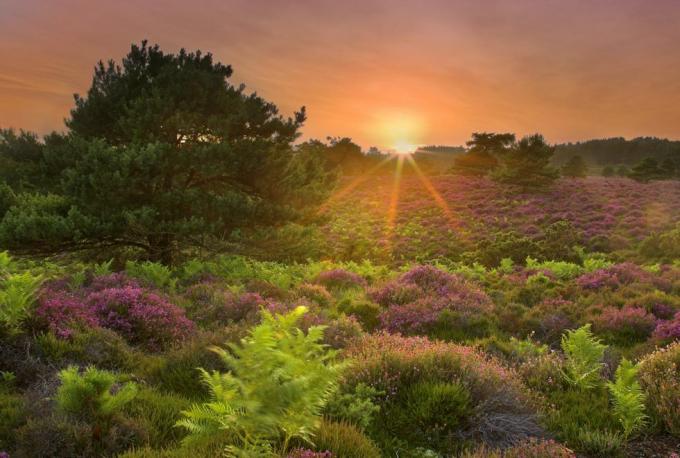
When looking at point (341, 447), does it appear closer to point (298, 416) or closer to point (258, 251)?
point (298, 416)

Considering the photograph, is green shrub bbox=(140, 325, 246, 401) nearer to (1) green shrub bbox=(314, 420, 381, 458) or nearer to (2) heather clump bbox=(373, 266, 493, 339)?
(1) green shrub bbox=(314, 420, 381, 458)

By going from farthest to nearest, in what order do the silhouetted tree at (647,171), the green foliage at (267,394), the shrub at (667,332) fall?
the silhouetted tree at (647,171), the shrub at (667,332), the green foliage at (267,394)

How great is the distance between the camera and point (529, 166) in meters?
43.6

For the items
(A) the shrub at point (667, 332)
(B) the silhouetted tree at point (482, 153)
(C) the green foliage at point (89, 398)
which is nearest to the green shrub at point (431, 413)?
(C) the green foliage at point (89, 398)

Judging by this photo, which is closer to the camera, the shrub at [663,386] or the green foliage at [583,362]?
the shrub at [663,386]

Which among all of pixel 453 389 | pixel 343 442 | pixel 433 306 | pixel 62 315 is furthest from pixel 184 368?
pixel 433 306

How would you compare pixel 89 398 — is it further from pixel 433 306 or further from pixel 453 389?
pixel 433 306

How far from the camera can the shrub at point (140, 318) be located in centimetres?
770

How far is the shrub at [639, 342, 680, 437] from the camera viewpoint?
5.27 metres

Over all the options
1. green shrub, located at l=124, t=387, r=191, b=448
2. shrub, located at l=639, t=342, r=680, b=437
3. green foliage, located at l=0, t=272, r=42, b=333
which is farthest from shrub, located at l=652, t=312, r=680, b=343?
green foliage, located at l=0, t=272, r=42, b=333

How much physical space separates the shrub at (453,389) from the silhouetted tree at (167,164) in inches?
349

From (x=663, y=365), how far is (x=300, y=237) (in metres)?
11.2

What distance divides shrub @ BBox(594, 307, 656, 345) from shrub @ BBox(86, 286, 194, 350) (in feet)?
28.4

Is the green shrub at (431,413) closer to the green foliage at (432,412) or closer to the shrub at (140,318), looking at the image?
the green foliage at (432,412)
